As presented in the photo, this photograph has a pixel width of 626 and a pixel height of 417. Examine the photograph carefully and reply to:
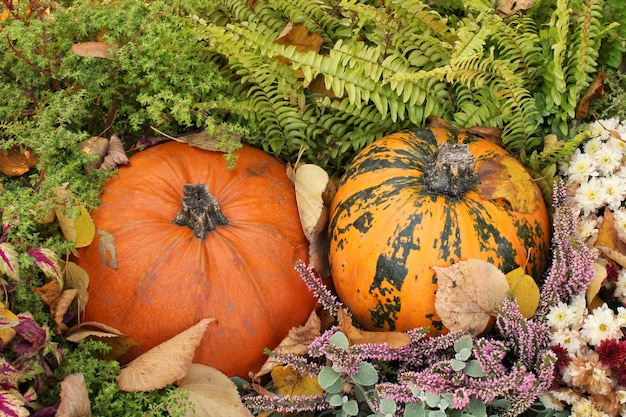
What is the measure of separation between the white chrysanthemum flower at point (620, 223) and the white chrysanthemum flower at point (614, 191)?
0.03 metres

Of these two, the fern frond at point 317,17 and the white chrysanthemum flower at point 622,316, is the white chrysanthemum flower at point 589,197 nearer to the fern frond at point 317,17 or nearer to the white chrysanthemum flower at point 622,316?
the white chrysanthemum flower at point 622,316

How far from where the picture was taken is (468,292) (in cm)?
189

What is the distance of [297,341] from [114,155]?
880 mm

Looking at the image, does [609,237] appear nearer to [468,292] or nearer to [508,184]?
[508,184]

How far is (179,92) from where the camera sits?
2.24 m

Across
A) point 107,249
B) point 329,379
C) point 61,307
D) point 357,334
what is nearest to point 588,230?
point 357,334

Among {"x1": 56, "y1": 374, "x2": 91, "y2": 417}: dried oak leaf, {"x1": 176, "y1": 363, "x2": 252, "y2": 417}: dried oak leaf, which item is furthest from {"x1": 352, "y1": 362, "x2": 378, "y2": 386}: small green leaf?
{"x1": 56, "y1": 374, "x2": 91, "y2": 417}: dried oak leaf

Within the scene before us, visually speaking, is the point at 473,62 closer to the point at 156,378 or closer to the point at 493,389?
the point at 493,389

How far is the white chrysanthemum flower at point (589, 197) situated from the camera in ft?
6.87

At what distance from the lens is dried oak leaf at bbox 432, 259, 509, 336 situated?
188 centimetres

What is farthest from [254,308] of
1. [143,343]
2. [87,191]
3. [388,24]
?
[388,24]

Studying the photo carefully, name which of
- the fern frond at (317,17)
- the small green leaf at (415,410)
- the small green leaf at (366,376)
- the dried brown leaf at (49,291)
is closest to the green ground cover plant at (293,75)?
the fern frond at (317,17)

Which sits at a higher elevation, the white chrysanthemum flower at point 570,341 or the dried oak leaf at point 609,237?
the dried oak leaf at point 609,237

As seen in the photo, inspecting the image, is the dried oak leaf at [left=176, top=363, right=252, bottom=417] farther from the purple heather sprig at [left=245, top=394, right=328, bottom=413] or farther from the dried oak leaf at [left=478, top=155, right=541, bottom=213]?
the dried oak leaf at [left=478, top=155, right=541, bottom=213]
